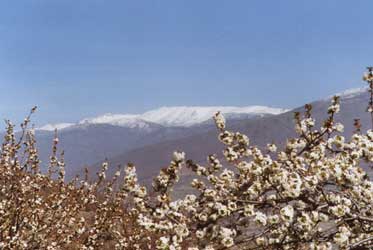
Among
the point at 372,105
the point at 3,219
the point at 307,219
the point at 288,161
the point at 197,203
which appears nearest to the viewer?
the point at 307,219

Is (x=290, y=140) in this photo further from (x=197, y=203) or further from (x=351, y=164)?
(x=197, y=203)

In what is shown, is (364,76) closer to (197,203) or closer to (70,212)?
(197,203)

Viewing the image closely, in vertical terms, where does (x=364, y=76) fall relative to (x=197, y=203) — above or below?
above

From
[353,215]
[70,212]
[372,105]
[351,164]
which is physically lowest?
[70,212]

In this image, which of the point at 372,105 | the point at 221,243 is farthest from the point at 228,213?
the point at 372,105

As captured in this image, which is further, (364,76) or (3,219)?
(3,219)

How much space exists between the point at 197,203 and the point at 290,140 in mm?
1733

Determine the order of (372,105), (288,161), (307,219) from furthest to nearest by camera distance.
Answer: (372,105) → (288,161) → (307,219)

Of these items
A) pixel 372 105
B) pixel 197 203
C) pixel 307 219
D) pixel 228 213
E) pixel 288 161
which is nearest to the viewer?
pixel 307 219

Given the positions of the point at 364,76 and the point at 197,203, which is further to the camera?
the point at 364,76

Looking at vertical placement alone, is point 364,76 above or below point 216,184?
above

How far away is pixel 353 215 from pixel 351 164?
0.70 meters

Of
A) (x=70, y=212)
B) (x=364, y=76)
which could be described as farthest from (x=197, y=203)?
(x=70, y=212)

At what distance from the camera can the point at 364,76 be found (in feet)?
21.2
